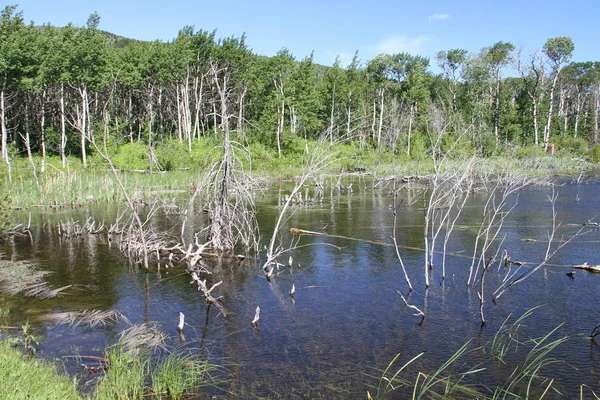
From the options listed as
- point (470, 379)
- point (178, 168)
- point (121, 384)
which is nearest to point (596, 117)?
point (178, 168)

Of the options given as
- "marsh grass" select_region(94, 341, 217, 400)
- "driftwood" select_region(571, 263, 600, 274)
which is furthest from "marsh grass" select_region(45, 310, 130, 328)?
"driftwood" select_region(571, 263, 600, 274)

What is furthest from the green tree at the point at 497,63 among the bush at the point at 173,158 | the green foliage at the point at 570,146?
the bush at the point at 173,158

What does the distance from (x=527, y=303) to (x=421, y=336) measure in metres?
3.55

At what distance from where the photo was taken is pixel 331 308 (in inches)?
507

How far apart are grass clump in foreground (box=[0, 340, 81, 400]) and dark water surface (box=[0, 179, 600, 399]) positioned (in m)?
1.25

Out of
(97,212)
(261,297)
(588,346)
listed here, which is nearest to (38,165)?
(97,212)

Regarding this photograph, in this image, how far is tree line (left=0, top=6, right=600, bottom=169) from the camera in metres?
43.1

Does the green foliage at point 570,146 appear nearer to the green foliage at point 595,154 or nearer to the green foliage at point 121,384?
the green foliage at point 595,154

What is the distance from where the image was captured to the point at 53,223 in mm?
24156

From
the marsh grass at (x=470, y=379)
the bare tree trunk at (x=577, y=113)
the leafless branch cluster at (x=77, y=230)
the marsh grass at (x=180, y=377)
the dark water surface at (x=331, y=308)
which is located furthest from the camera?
the bare tree trunk at (x=577, y=113)

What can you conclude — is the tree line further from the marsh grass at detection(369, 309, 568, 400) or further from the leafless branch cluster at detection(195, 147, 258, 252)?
the marsh grass at detection(369, 309, 568, 400)

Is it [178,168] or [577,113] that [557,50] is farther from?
[178,168]

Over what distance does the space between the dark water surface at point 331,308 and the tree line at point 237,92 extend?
2642 cm

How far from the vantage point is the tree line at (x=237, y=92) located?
141 ft
